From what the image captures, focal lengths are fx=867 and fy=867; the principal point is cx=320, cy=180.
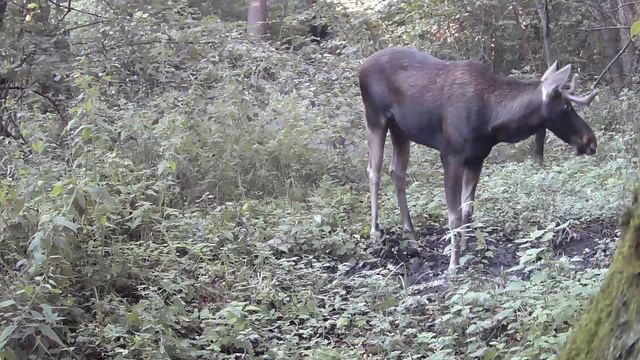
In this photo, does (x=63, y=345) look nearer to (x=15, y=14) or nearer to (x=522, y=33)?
(x=15, y=14)

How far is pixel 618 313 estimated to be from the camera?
2041mm

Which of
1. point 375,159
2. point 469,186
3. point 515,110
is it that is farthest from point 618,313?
point 375,159

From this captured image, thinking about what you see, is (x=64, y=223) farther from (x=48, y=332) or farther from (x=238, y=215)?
(x=238, y=215)

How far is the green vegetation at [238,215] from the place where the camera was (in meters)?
5.50

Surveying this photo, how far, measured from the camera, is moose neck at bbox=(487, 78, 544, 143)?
7.60m

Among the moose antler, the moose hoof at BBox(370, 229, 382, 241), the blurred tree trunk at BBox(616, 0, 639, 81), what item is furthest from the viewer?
the blurred tree trunk at BBox(616, 0, 639, 81)

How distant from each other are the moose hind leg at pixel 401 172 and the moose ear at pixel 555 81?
1.77m

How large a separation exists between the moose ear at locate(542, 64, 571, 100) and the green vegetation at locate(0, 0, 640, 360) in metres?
1.18

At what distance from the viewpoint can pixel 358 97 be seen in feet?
43.5

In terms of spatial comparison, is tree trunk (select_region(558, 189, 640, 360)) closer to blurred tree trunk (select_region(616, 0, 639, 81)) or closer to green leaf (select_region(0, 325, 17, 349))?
green leaf (select_region(0, 325, 17, 349))

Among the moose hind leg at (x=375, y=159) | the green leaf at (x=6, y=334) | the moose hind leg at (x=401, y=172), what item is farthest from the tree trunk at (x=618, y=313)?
the moose hind leg at (x=375, y=159)

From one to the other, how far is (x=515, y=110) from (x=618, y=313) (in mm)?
5735

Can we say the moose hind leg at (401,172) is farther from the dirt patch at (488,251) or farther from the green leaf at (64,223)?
the green leaf at (64,223)

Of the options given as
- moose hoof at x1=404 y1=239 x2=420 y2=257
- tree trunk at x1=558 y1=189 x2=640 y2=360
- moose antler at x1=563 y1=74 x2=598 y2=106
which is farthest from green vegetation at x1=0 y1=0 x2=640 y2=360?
tree trunk at x1=558 y1=189 x2=640 y2=360
